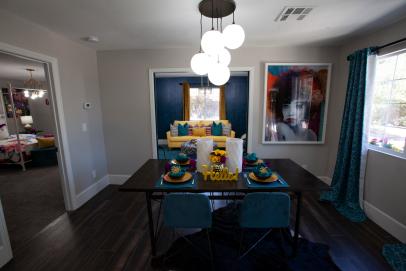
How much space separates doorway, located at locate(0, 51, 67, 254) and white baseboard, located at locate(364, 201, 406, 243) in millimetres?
3913

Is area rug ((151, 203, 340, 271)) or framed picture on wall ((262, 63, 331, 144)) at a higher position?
framed picture on wall ((262, 63, 331, 144))

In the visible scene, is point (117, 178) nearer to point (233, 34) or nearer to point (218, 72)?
point (218, 72)

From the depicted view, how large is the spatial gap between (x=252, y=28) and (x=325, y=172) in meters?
2.59

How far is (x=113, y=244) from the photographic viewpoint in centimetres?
189

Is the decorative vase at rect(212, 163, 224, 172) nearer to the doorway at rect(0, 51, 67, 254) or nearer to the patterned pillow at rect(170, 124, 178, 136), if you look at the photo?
the doorway at rect(0, 51, 67, 254)

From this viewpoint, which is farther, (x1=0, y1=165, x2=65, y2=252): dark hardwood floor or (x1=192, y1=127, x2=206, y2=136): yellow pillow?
(x1=192, y1=127, x2=206, y2=136): yellow pillow

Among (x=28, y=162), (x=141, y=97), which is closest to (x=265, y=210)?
(x=141, y=97)

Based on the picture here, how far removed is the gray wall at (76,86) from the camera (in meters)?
1.88

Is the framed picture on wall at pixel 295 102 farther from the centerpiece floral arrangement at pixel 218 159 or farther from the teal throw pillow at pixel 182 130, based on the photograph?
the teal throw pillow at pixel 182 130

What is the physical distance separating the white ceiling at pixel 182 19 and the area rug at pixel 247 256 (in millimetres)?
2234

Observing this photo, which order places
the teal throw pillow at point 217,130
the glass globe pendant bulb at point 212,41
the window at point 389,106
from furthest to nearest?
the teal throw pillow at point 217,130 → the window at point 389,106 → the glass globe pendant bulb at point 212,41

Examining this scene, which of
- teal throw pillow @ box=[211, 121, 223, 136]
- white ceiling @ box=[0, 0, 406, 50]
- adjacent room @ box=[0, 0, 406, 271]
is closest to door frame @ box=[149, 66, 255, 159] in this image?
adjacent room @ box=[0, 0, 406, 271]

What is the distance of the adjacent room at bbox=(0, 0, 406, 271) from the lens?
1.60 m

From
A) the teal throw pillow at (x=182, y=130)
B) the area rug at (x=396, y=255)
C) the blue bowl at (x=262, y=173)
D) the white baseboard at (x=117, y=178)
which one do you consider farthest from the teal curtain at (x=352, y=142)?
the teal throw pillow at (x=182, y=130)
